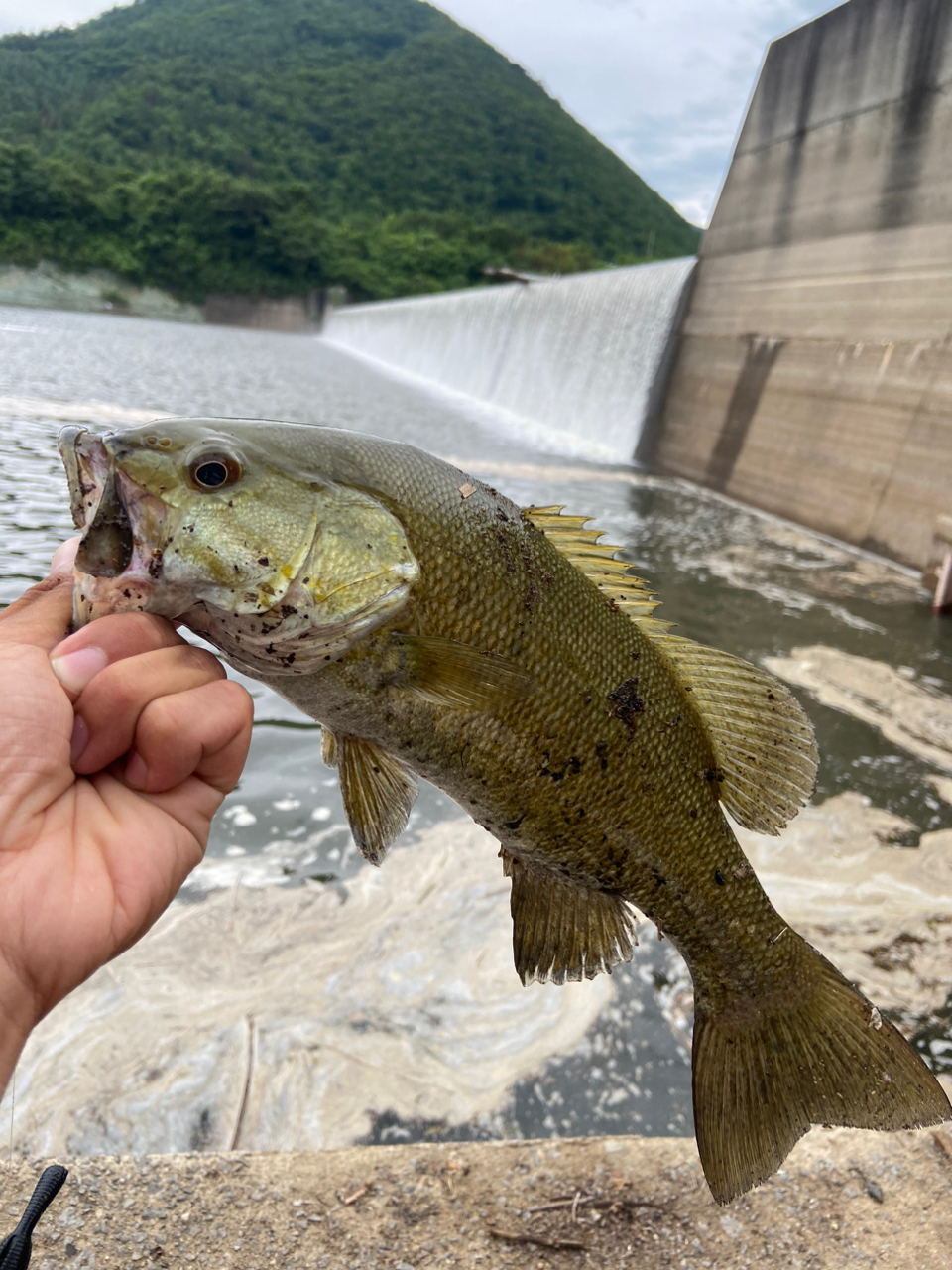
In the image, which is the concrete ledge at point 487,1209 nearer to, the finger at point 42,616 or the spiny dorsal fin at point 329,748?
the spiny dorsal fin at point 329,748

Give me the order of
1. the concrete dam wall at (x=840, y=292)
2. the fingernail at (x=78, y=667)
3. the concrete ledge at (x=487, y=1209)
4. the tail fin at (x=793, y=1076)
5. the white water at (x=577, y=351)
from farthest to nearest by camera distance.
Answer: the white water at (x=577, y=351) < the concrete dam wall at (x=840, y=292) < the concrete ledge at (x=487, y=1209) < the tail fin at (x=793, y=1076) < the fingernail at (x=78, y=667)

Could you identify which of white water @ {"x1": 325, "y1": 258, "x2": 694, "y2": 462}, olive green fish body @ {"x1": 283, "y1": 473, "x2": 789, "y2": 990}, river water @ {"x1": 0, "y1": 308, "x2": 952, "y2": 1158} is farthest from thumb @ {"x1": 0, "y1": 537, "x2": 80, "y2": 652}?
white water @ {"x1": 325, "y1": 258, "x2": 694, "y2": 462}

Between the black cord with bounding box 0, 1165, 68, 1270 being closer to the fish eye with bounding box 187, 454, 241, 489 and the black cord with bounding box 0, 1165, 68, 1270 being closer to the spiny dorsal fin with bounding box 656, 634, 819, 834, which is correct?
the fish eye with bounding box 187, 454, 241, 489

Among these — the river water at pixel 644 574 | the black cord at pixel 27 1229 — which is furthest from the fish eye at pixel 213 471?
the river water at pixel 644 574

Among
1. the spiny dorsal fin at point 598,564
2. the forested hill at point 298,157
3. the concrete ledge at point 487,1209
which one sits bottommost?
the concrete ledge at point 487,1209

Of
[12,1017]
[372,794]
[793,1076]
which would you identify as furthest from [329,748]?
[793,1076]

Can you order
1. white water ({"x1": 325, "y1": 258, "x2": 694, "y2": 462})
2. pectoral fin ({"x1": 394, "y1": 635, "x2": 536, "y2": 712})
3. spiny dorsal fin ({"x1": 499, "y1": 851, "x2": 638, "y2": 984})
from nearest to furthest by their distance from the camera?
pectoral fin ({"x1": 394, "y1": 635, "x2": 536, "y2": 712})
spiny dorsal fin ({"x1": 499, "y1": 851, "x2": 638, "y2": 984})
white water ({"x1": 325, "y1": 258, "x2": 694, "y2": 462})

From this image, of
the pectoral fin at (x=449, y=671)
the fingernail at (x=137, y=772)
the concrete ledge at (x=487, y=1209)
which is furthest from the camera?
the concrete ledge at (x=487, y=1209)
